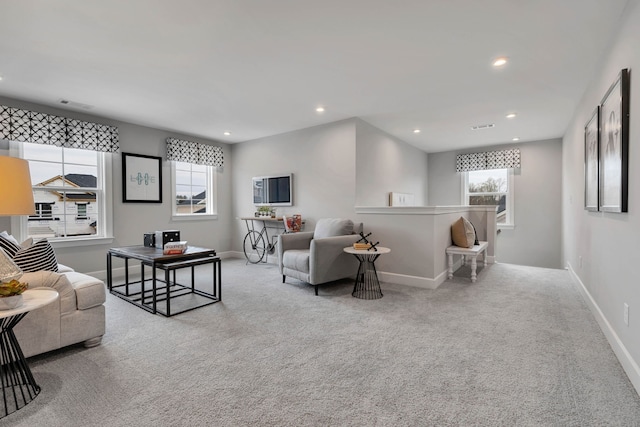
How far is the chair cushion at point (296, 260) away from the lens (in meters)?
3.72

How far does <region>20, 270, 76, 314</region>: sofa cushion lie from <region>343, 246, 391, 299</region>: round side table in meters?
2.56

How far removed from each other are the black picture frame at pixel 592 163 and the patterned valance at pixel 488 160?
3078 millimetres

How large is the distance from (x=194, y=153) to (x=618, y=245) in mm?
5762

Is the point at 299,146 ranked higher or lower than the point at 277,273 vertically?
higher

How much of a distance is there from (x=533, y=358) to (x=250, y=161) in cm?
526

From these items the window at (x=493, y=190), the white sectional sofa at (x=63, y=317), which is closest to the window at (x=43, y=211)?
the white sectional sofa at (x=63, y=317)

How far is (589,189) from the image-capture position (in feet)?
10.2

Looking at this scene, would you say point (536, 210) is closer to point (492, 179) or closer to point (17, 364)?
point (492, 179)

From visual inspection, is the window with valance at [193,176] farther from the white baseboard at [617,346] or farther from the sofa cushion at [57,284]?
the white baseboard at [617,346]

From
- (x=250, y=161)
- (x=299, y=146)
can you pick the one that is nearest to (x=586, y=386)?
(x=299, y=146)

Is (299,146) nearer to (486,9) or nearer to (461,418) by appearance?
(486,9)

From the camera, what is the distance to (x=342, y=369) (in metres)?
1.97

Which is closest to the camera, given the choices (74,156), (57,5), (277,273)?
(57,5)

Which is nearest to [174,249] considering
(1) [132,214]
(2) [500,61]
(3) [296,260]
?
(3) [296,260]
